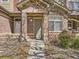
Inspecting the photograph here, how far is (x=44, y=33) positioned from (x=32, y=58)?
8.61 metres

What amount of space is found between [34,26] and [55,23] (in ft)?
10.1

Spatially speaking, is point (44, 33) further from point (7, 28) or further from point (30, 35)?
point (7, 28)

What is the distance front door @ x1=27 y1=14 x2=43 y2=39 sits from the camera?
26328 millimetres

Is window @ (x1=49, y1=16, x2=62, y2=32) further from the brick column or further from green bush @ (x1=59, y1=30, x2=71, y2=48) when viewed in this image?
green bush @ (x1=59, y1=30, x2=71, y2=48)

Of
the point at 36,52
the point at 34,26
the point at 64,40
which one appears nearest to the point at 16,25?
the point at 34,26

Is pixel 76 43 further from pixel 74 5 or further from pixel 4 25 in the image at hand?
pixel 4 25

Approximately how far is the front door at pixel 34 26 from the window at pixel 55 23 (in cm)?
166

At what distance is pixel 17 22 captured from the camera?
28.2 meters

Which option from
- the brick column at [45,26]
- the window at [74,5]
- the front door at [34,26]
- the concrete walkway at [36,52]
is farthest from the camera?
the window at [74,5]

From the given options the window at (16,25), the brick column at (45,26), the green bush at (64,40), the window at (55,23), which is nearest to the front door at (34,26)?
the window at (55,23)

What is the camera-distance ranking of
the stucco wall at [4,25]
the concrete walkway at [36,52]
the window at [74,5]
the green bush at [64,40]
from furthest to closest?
1. the window at [74,5]
2. the stucco wall at [4,25]
3. the green bush at [64,40]
4. the concrete walkway at [36,52]

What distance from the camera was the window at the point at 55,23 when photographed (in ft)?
81.8

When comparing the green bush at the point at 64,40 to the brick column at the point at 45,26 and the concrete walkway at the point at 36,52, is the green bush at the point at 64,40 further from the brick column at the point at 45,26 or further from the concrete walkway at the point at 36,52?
the brick column at the point at 45,26

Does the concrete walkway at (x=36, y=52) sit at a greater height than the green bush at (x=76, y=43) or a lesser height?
lesser
